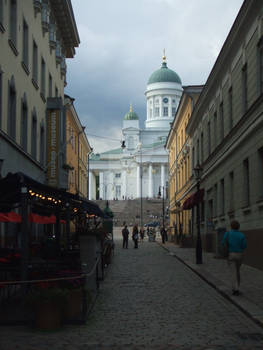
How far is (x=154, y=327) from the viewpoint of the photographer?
940 centimetres

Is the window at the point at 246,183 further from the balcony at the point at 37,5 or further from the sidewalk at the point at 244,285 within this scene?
the balcony at the point at 37,5

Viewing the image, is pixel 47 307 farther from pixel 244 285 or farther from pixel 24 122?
pixel 24 122

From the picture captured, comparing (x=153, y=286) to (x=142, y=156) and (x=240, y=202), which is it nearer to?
(x=240, y=202)

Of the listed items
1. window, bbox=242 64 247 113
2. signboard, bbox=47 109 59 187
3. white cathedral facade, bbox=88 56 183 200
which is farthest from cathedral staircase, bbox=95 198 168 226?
window, bbox=242 64 247 113

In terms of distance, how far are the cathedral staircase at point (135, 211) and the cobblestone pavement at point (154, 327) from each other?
76863mm

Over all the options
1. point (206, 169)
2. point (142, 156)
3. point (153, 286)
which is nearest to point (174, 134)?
point (206, 169)

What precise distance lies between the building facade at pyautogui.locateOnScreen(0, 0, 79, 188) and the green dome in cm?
9951

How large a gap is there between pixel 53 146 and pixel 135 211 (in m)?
71.1

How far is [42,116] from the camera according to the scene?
95.9 feet

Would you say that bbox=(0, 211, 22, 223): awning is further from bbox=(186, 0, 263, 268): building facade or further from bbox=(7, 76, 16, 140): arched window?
bbox=(186, 0, 263, 268): building facade

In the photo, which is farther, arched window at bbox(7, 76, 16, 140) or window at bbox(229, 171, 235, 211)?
window at bbox(229, 171, 235, 211)

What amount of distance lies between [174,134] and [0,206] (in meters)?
43.4

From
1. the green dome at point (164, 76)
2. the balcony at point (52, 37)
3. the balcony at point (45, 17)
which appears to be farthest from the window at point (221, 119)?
the green dome at point (164, 76)

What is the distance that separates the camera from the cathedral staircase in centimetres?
9293
